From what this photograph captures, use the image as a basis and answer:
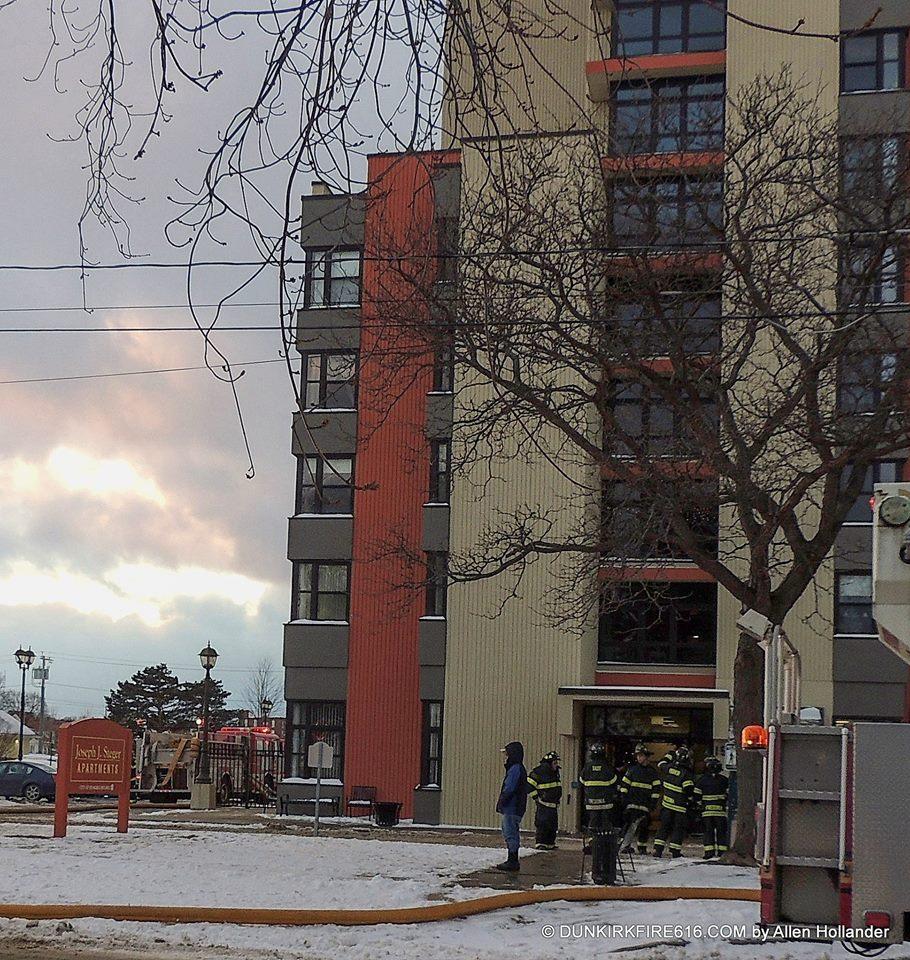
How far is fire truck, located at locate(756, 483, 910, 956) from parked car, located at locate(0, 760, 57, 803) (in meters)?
37.0

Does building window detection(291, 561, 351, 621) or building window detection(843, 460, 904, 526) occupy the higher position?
building window detection(843, 460, 904, 526)

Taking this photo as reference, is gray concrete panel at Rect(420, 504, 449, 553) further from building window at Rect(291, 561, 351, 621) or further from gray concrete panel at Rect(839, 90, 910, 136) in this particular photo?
gray concrete panel at Rect(839, 90, 910, 136)

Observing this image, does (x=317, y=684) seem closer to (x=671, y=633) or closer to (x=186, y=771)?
(x=186, y=771)

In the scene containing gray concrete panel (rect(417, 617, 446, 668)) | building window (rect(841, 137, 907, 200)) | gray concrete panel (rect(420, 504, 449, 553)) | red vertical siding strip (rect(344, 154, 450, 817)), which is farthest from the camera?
red vertical siding strip (rect(344, 154, 450, 817))

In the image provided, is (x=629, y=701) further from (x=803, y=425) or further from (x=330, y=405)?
(x=803, y=425)

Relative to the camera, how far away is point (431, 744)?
36.3m

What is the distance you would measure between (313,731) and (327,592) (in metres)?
3.75

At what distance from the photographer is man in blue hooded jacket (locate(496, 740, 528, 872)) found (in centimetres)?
1992

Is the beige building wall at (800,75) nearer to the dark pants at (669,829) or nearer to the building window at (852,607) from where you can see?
the building window at (852,607)

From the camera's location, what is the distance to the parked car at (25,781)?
4341 cm

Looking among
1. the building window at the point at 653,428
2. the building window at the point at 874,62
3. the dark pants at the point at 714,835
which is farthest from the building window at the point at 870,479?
the dark pants at the point at 714,835

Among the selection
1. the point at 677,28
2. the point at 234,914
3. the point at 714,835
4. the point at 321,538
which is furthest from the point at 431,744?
the point at 234,914

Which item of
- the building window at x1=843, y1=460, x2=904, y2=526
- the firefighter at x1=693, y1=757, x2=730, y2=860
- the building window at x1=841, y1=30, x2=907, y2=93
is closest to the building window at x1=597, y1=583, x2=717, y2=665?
the building window at x1=843, y1=460, x2=904, y2=526

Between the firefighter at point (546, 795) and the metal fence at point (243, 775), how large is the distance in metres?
18.2
